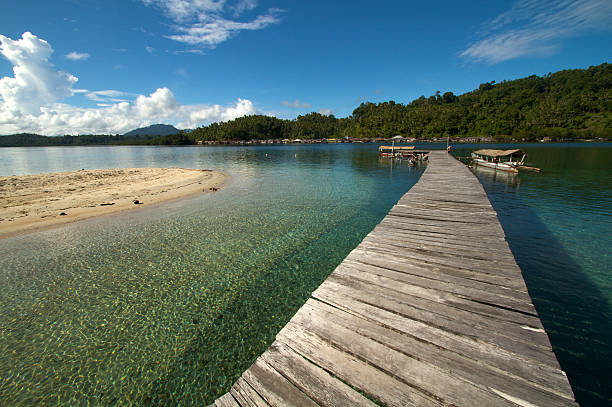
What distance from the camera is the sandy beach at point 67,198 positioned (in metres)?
12.4

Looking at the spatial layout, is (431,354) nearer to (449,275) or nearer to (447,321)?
(447,321)

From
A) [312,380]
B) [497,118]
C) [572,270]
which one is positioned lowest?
[572,270]

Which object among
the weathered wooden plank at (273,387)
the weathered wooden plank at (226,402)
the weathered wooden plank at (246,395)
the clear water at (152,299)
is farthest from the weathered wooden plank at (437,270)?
the weathered wooden plank at (226,402)

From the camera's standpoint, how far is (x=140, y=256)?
8.56m

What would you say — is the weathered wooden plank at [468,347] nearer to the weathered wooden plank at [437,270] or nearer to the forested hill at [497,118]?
the weathered wooden plank at [437,270]

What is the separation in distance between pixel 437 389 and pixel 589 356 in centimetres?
490

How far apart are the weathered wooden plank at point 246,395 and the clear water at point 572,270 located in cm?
529

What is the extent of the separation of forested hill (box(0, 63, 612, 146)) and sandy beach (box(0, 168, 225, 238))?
475 ft

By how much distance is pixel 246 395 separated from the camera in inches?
96.6

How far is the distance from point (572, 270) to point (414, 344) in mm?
8234

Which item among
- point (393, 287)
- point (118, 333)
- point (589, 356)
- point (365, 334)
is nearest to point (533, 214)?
Result: point (589, 356)

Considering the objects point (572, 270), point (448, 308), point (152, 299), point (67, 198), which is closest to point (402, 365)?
point (448, 308)

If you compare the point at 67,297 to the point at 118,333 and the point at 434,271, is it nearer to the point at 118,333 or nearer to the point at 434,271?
the point at 118,333

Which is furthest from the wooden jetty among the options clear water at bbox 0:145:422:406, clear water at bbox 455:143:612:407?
clear water at bbox 0:145:422:406
